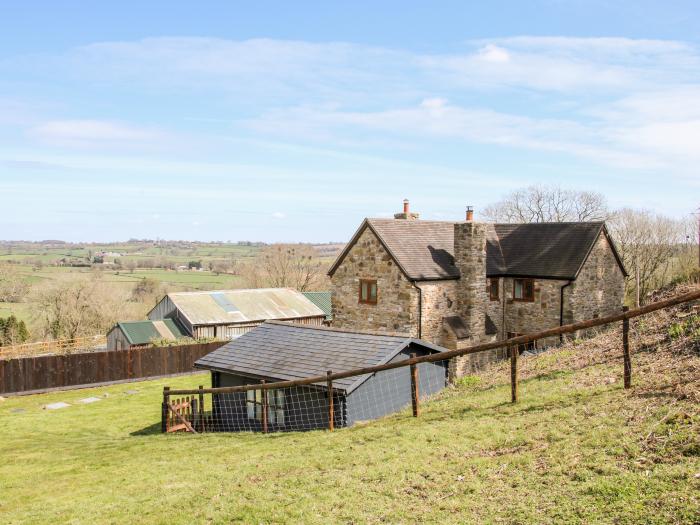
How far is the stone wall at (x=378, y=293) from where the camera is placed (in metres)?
25.8

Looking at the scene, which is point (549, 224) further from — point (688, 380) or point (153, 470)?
point (153, 470)

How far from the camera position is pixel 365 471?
30.0ft

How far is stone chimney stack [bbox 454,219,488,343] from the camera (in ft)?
87.5

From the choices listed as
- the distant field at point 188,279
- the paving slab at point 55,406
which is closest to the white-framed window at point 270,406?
the paving slab at point 55,406

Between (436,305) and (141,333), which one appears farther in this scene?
(141,333)

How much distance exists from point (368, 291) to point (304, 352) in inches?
368

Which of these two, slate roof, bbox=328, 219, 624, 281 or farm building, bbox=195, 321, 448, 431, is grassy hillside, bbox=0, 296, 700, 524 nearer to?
farm building, bbox=195, 321, 448, 431

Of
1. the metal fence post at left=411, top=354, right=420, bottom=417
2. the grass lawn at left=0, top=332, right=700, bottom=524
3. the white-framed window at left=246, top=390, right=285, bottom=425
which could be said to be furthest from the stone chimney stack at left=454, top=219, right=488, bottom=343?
the metal fence post at left=411, top=354, right=420, bottom=417

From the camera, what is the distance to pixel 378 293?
27078 millimetres

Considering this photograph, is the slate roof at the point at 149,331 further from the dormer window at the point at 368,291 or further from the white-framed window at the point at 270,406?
the white-framed window at the point at 270,406

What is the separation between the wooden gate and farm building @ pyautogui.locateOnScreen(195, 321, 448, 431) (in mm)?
1063

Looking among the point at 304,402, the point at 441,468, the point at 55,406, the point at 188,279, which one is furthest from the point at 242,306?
the point at 188,279

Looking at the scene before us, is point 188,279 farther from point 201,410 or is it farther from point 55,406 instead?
point 201,410

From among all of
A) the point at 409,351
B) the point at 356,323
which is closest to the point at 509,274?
the point at 356,323
